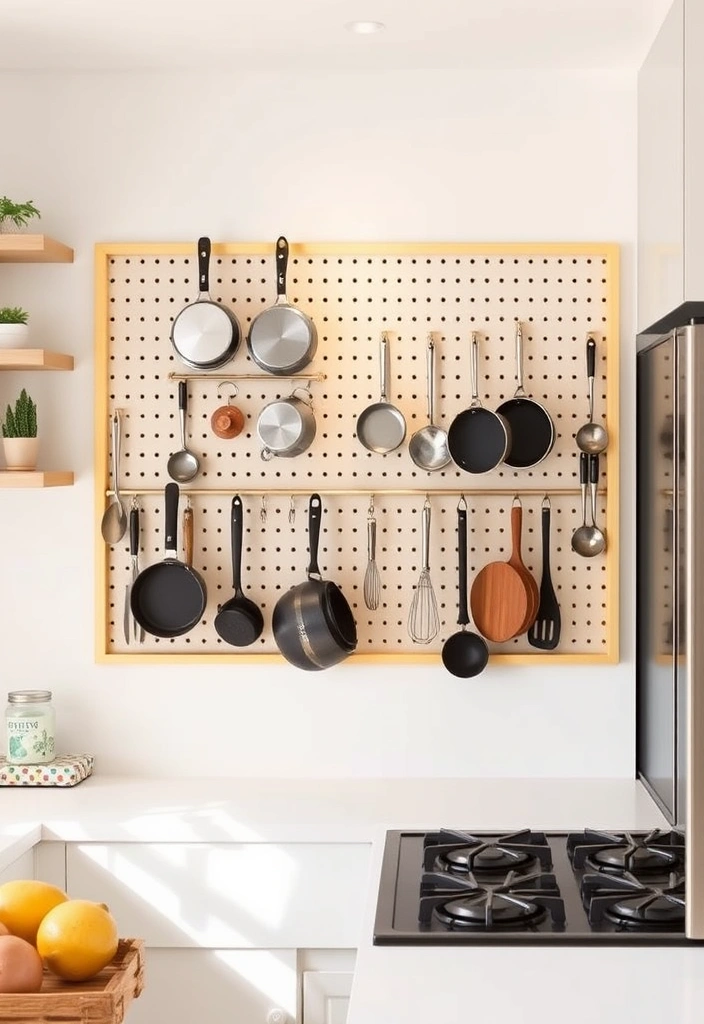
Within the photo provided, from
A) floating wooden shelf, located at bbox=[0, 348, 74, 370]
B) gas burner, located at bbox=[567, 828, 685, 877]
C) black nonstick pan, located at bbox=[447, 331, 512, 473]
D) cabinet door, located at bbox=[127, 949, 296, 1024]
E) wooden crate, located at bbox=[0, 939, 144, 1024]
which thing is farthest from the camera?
black nonstick pan, located at bbox=[447, 331, 512, 473]

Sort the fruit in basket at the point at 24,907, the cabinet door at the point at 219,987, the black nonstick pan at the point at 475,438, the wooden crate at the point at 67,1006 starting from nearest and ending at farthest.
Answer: the wooden crate at the point at 67,1006, the fruit in basket at the point at 24,907, the cabinet door at the point at 219,987, the black nonstick pan at the point at 475,438

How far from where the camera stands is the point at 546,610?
2723mm

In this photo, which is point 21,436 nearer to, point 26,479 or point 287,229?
point 26,479

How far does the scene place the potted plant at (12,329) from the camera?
2.62m

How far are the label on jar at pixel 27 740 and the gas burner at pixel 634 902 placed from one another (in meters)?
1.29

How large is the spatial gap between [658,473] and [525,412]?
352 millimetres

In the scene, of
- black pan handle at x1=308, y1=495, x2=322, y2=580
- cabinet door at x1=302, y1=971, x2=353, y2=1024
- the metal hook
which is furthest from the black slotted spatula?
cabinet door at x1=302, y1=971, x2=353, y2=1024

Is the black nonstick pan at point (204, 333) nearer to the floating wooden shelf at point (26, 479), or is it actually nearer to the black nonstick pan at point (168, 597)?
the black nonstick pan at point (168, 597)

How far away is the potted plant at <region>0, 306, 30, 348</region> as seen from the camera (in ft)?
8.58

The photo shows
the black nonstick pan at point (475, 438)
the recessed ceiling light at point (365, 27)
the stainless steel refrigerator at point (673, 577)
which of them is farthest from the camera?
the black nonstick pan at point (475, 438)

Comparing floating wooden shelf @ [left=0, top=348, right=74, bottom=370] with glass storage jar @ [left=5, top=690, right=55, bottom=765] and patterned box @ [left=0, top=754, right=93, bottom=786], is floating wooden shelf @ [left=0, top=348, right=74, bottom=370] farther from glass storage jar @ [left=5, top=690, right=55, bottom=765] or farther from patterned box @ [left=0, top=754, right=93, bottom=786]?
Answer: patterned box @ [left=0, top=754, right=93, bottom=786]

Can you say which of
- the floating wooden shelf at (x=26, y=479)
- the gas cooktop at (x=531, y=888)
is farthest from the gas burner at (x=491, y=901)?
the floating wooden shelf at (x=26, y=479)

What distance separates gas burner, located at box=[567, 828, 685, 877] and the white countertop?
7.6 inches

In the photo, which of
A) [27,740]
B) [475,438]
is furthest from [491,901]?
[27,740]
